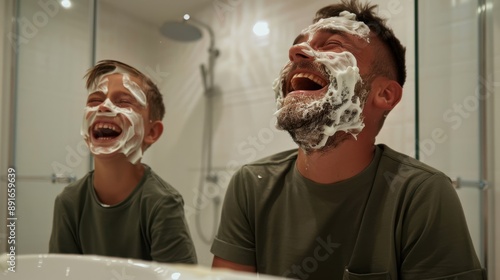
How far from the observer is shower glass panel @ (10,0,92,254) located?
3.13 feet

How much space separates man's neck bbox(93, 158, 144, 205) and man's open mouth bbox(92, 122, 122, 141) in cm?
5

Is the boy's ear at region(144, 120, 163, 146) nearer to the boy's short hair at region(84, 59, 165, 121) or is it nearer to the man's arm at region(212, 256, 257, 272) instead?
the boy's short hair at region(84, 59, 165, 121)

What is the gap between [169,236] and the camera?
0.86m

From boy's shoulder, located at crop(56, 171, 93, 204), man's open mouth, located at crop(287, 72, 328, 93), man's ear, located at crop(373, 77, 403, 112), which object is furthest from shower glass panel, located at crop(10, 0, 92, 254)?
man's ear, located at crop(373, 77, 403, 112)

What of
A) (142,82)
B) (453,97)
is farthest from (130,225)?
(453,97)

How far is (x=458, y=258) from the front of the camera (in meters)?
0.70

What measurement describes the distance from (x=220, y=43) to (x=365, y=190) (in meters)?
0.54

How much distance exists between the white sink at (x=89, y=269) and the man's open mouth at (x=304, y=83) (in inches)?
14.3

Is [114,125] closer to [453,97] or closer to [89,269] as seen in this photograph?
[89,269]

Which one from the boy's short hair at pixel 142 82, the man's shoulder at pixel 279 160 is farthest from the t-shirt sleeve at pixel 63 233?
the man's shoulder at pixel 279 160

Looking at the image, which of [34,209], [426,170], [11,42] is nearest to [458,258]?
[426,170]

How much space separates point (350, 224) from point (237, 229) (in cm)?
23

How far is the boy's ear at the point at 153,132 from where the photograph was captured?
912mm

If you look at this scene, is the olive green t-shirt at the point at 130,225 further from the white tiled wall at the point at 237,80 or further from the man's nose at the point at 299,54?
the man's nose at the point at 299,54
